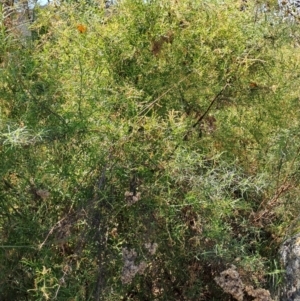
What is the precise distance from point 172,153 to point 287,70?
94 cm

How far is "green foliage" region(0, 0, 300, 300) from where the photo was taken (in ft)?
7.47

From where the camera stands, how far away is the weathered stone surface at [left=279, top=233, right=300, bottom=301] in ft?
8.05

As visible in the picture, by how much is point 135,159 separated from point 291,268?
0.78 metres

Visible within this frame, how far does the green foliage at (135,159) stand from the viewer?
2.28 metres

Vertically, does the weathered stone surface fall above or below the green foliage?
below

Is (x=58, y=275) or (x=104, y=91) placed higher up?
(x=104, y=91)

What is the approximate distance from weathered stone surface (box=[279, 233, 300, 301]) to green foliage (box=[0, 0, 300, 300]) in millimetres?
52

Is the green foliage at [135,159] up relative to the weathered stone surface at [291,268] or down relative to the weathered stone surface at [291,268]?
up

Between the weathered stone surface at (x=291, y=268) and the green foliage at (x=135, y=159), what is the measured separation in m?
0.05

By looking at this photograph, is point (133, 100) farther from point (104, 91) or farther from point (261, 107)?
point (261, 107)

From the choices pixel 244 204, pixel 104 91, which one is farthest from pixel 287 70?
pixel 104 91

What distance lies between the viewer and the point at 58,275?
2.29 metres

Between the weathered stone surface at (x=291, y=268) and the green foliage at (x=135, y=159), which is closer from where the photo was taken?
the green foliage at (x=135, y=159)

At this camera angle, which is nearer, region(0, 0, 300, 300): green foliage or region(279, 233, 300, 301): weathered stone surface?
region(0, 0, 300, 300): green foliage
